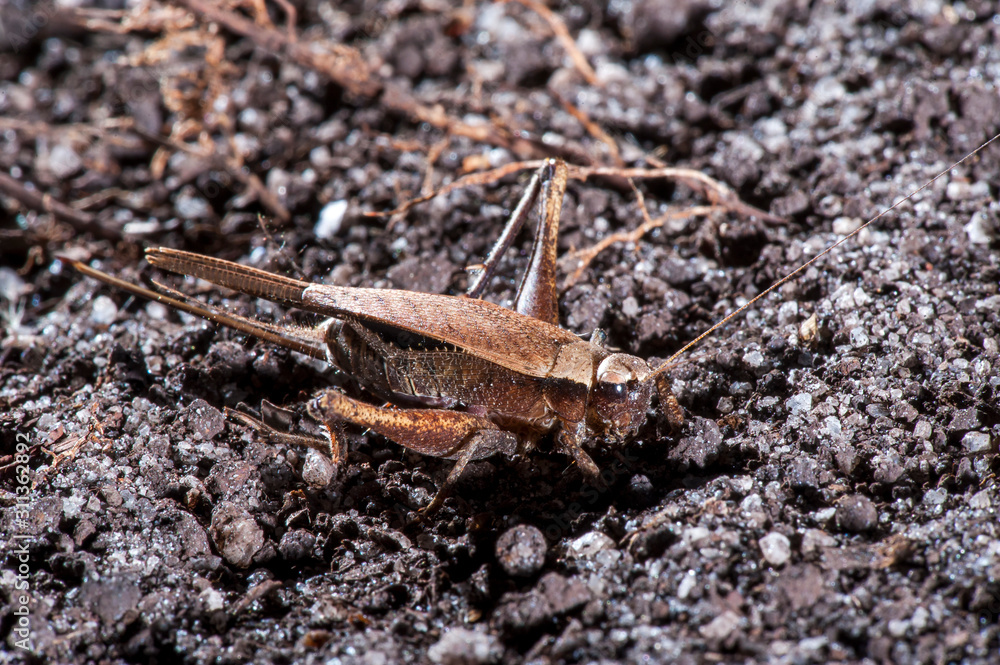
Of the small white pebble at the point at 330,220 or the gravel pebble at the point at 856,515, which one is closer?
the gravel pebble at the point at 856,515

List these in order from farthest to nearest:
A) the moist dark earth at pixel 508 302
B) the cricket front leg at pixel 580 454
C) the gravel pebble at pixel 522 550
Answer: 1. the cricket front leg at pixel 580 454
2. the gravel pebble at pixel 522 550
3. the moist dark earth at pixel 508 302

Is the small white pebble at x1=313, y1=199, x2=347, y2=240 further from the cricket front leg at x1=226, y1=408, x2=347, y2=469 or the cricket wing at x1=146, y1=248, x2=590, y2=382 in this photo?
the cricket front leg at x1=226, y1=408, x2=347, y2=469

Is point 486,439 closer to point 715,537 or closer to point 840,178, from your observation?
point 715,537

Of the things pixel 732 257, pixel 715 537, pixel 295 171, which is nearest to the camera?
pixel 715 537

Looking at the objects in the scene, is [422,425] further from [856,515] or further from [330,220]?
[330,220]

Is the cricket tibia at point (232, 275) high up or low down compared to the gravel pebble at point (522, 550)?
up

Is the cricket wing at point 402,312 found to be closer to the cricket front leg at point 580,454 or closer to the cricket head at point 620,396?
the cricket head at point 620,396

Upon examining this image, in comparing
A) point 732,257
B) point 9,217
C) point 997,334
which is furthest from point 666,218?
point 9,217

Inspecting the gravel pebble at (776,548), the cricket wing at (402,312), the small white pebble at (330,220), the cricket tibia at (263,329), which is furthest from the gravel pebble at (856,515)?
the small white pebble at (330,220)
